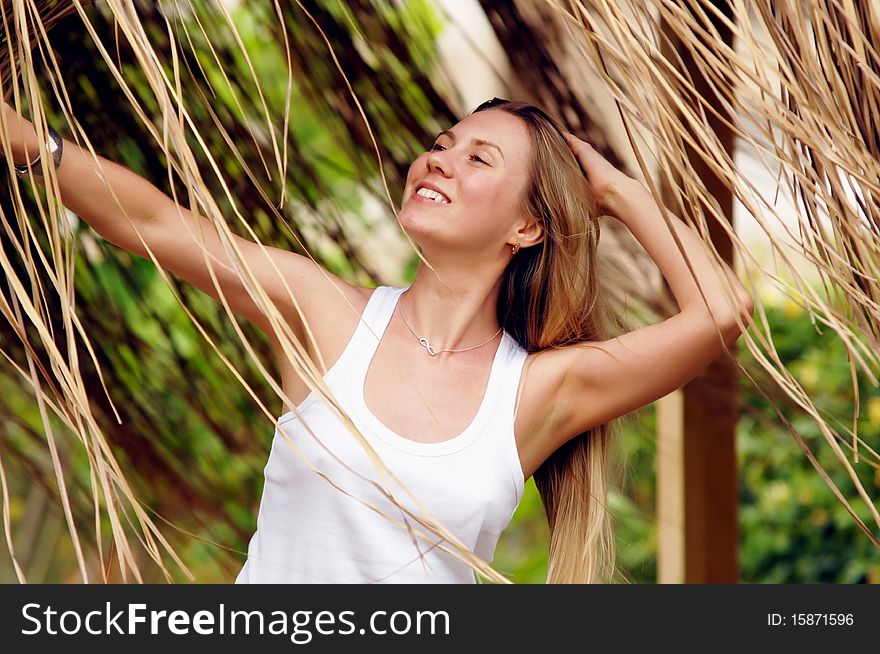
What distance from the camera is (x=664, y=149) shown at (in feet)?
2.54

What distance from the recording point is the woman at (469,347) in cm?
100

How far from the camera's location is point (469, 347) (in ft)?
3.71

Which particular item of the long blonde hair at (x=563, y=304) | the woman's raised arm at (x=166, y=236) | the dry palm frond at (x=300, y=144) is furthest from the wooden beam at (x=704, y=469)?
the woman's raised arm at (x=166, y=236)

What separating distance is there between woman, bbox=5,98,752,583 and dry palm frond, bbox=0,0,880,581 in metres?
0.05

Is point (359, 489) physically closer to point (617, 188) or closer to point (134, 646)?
point (134, 646)

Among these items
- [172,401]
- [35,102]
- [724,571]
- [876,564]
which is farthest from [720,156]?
[876,564]

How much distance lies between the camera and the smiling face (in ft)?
3.52

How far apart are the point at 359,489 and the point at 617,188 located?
1.45 feet

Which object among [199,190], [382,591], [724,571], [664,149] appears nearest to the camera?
[199,190]

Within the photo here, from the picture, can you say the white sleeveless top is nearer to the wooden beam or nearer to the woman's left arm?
the woman's left arm

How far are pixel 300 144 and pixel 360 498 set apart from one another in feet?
2.03

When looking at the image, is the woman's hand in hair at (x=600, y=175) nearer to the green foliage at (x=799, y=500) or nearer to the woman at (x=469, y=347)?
the woman at (x=469, y=347)

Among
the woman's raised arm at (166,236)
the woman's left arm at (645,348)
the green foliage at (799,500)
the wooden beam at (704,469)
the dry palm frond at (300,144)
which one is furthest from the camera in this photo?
the green foliage at (799,500)

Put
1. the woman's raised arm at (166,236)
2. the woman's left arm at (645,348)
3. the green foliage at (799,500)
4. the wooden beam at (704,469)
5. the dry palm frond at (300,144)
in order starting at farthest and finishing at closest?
the green foliage at (799,500)
the wooden beam at (704,469)
the woman's left arm at (645,348)
the woman's raised arm at (166,236)
the dry palm frond at (300,144)
